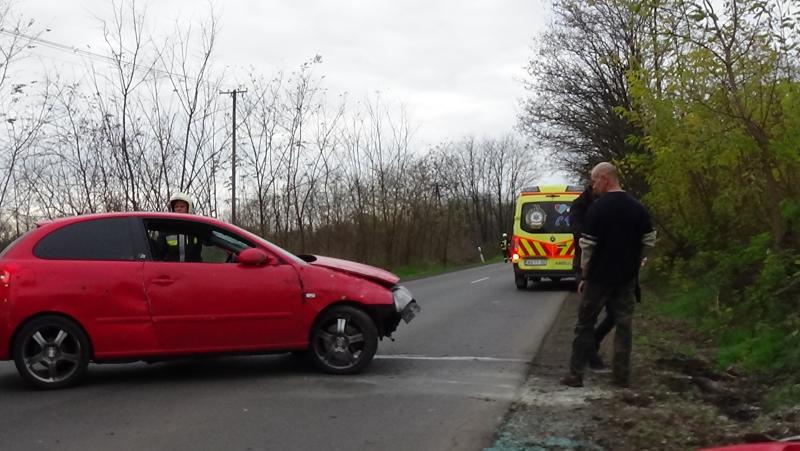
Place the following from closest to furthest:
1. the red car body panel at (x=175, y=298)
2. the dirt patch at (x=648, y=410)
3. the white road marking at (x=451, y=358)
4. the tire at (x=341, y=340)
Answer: the dirt patch at (x=648, y=410) < the red car body panel at (x=175, y=298) < the tire at (x=341, y=340) < the white road marking at (x=451, y=358)

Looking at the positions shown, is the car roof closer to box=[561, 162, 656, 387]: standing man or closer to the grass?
box=[561, 162, 656, 387]: standing man

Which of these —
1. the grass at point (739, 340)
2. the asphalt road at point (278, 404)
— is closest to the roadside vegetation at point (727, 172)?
the grass at point (739, 340)

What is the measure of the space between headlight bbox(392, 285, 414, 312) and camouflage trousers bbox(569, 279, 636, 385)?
176 centimetres

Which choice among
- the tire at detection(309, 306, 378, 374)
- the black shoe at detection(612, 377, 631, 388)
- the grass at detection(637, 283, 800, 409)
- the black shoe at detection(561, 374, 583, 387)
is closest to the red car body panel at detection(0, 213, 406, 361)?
the tire at detection(309, 306, 378, 374)

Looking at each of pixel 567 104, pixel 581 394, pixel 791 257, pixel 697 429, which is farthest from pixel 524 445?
pixel 567 104

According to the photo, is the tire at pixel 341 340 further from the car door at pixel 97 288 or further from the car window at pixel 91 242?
the car window at pixel 91 242

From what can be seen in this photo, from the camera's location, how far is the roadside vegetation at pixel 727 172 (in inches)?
342

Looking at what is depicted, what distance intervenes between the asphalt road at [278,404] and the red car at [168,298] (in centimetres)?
33

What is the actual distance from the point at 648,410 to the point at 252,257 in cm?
368

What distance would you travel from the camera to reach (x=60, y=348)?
7.11 m

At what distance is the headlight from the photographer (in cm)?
779

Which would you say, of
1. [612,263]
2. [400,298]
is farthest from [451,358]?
[612,263]

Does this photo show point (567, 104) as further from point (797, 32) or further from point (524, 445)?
point (524, 445)

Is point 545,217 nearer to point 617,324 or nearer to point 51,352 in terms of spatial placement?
point 617,324
